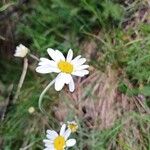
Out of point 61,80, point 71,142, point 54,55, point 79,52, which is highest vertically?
point 79,52

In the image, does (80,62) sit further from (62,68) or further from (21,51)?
(21,51)

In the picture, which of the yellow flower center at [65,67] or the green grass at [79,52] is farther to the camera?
the green grass at [79,52]

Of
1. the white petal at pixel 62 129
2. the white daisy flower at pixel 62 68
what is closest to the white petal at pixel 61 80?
the white daisy flower at pixel 62 68

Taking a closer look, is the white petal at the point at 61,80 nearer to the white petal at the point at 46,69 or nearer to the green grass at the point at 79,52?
the white petal at the point at 46,69

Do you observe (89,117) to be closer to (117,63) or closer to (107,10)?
(117,63)

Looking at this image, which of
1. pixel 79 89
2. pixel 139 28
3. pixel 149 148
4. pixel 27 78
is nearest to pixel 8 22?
pixel 27 78

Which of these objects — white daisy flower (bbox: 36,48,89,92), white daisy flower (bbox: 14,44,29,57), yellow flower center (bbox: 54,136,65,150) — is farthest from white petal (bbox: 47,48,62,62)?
yellow flower center (bbox: 54,136,65,150)

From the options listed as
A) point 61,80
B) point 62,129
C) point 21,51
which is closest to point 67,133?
point 62,129
